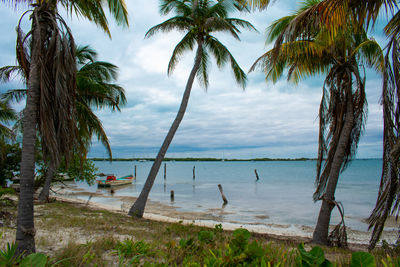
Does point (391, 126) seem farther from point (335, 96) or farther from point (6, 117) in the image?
point (6, 117)

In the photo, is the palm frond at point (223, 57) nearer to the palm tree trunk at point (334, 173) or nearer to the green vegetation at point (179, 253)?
the palm tree trunk at point (334, 173)

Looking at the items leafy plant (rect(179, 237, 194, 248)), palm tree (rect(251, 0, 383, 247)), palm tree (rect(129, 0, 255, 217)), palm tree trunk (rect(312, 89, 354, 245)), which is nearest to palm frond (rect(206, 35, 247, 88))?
palm tree (rect(129, 0, 255, 217))

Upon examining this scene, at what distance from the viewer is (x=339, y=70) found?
819 cm

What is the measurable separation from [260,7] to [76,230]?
6.43m

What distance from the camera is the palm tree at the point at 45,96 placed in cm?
385

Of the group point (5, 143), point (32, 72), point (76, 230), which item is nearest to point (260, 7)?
point (32, 72)

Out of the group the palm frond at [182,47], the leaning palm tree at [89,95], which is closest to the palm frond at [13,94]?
the leaning palm tree at [89,95]

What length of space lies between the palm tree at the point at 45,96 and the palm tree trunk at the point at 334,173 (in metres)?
7.29

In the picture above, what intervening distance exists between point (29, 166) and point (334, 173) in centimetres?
789

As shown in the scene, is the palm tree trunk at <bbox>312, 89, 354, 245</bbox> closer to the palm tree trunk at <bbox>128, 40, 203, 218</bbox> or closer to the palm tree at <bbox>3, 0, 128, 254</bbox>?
the palm tree trunk at <bbox>128, 40, 203, 218</bbox>

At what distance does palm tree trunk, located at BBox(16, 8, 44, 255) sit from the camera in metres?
3.73

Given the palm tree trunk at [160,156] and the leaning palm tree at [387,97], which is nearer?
the leaning palm tree at [387,97]

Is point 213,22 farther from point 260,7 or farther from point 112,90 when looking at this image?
point 112,90

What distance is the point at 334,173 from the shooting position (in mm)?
8062
